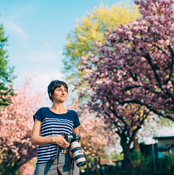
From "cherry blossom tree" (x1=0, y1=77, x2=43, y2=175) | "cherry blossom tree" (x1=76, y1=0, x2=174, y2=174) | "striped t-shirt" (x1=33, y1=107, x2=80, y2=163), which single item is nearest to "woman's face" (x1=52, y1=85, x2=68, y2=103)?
"striped t-shirt" (x1=33, y1=107, x2=80, y2=163)

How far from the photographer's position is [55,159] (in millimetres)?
2480

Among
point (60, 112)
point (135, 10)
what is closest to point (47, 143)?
point (60, 112)

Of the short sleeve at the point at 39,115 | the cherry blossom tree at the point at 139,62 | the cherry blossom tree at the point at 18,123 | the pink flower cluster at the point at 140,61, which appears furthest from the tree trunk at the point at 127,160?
the short sleeve at the point at 39,115

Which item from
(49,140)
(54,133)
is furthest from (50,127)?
(49,140)

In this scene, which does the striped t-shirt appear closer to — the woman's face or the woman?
the woman

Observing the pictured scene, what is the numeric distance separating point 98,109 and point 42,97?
1260cm

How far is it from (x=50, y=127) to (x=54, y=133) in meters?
0.09

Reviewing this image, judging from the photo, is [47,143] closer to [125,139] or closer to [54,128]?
[54,128]

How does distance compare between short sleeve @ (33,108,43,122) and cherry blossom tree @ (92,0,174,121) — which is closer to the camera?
short sleeve @ (33,108,43,122)

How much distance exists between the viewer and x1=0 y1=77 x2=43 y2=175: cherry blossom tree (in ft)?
60.5

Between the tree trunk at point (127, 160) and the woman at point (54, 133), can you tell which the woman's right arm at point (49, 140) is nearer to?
the woman at point (54, 133)

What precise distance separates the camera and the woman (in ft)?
0.17

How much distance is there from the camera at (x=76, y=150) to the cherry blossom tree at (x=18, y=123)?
14.9 metres

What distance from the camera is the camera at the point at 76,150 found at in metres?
2.32
